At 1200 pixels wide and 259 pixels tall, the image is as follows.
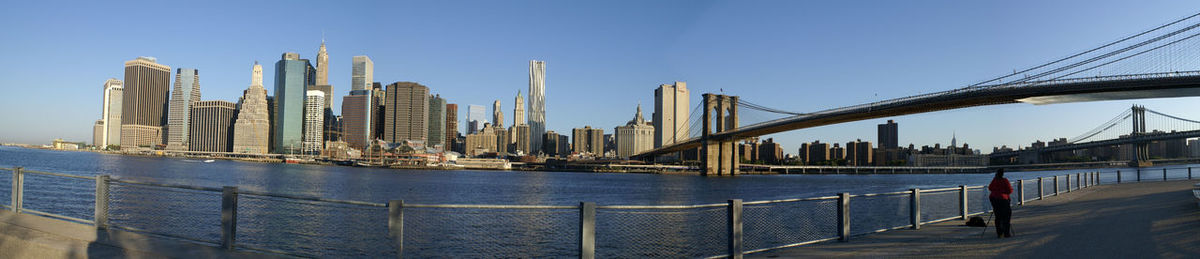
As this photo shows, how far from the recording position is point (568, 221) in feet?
76.8

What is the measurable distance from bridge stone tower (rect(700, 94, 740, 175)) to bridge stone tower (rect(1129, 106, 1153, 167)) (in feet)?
203

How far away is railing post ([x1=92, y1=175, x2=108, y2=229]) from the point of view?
8.27 m

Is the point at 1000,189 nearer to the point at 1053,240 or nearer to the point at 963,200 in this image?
the point at 1053,240

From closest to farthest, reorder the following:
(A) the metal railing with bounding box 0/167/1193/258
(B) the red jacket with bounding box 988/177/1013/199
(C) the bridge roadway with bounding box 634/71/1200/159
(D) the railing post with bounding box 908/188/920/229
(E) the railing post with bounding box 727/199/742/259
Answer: (E) the railing post with bounding box 727/199/742/259, (B) the red jacket with bounding box 988/177/1013/199, (D) the railing post with bounding box 908/188/920/229, (A) the metal railing with bounding box 0/167/1193/258, (C) the bridge roadway with bounding box 634/71/1200/159

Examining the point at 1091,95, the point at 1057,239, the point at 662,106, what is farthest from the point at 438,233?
the point at 662,106

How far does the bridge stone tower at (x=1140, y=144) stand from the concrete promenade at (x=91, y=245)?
4994 inches

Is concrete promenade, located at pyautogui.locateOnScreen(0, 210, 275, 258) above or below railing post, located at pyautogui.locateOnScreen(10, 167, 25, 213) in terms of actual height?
below

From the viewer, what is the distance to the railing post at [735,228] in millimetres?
7977

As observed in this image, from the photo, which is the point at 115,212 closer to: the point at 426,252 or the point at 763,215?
the point at 426,252

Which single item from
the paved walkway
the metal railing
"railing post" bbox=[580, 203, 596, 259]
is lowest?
the metal railing

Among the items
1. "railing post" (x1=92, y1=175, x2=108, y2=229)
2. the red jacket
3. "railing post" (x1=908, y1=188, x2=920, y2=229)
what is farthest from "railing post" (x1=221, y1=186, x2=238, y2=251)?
the red jacket

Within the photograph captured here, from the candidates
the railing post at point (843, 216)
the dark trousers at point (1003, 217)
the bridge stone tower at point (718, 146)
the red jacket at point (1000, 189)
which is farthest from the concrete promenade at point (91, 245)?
the bridge stone tower at point (718, 146)

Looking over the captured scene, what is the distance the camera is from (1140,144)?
4112 inches

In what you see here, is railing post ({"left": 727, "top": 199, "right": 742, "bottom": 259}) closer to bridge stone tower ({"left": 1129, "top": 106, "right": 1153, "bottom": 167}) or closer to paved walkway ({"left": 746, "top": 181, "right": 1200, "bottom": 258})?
paved walkway ({"left": 746, "top": 181, "right": 1200, "bottom": 258})
